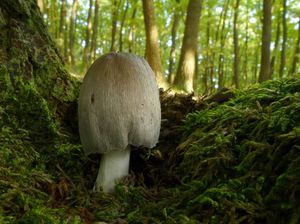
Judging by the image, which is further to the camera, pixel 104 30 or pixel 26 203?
pixel 104 30

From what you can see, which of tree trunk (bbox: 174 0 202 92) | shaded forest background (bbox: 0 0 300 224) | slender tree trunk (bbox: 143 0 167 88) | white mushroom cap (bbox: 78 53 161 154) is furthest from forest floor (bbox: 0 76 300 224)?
tree trunk (bbox: 174 0 202 92)

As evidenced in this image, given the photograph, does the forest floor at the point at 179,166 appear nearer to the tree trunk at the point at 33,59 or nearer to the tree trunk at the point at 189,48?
the tree trunk at the point at 33,59

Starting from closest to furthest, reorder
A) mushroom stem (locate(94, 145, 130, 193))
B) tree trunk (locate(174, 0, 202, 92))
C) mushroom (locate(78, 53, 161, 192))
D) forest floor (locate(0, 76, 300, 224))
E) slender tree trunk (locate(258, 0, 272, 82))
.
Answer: forest floor (locate(0, 76, 300, 224))
mushroom (locate(78, 53, 161, 192))
mushroom stem (locate(94, 145, 130, 193))
slender tree trunk (locate(258, 0, 272, 82))
tree trunk (locate(174, 0, 202, 92))

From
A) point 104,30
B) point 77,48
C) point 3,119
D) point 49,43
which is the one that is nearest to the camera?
point 3,119

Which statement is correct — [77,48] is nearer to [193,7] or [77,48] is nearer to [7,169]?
[193,7]

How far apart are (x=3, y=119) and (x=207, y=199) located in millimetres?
1491

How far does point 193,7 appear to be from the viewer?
788 cm

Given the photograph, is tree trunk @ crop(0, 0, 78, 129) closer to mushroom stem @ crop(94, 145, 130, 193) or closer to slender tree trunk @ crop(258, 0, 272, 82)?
mushroom stem @ crop(94, 145, 130, 193)

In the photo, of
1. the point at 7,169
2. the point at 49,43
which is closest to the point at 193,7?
the point at 49,43

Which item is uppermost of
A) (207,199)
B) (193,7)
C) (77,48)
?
(77,48)

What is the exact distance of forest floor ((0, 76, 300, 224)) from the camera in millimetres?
1747

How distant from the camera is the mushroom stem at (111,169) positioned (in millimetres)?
2414

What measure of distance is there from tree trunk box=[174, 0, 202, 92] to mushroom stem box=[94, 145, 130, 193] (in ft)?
18.3

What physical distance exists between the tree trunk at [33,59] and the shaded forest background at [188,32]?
583mm
